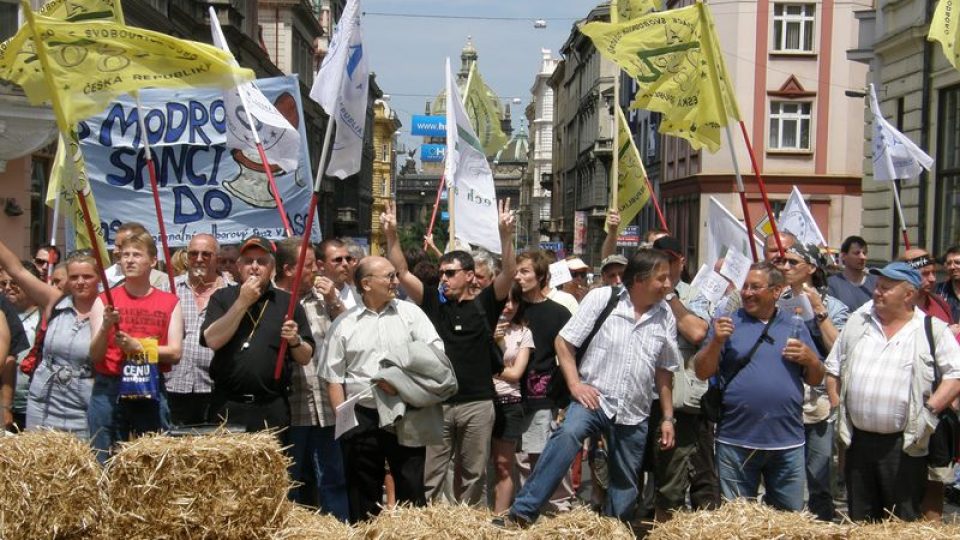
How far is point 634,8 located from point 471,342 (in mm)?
4904

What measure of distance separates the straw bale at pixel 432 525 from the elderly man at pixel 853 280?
5.83 meters

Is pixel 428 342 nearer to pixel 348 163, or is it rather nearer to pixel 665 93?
pixel 348 163

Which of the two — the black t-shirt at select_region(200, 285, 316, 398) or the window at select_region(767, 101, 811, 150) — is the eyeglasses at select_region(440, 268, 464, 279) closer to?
the black t-shirt at select_region(200, 285, 316, 398)

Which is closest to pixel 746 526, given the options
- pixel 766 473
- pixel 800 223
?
pixel 766 473

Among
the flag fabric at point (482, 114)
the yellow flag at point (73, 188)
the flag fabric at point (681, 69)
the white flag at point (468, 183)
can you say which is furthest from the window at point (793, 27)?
the yellow flag at point (73, 188)

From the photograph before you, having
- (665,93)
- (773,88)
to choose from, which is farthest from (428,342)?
(773,88)

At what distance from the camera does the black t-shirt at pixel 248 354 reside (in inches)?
285

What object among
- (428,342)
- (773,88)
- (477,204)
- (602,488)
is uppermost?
(773,88)

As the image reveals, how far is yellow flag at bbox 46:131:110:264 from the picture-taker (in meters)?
7.00

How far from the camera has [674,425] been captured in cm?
764

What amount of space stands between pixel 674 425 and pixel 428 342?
5.39ft

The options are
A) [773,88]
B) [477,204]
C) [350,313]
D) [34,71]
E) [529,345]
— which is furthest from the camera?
[773,88]

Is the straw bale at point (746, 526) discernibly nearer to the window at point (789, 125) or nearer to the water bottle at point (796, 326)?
the water bottle at point (796, 326)

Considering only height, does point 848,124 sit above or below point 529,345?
above
